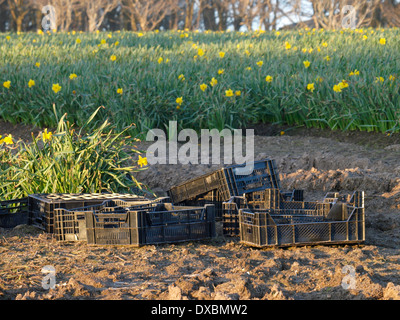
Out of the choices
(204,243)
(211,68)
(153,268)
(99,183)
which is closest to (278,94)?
(211,68)

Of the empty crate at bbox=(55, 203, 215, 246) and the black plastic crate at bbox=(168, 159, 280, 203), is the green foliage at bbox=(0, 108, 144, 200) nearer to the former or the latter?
the black plastic crate at bbox=(168, 159, 280, 203)

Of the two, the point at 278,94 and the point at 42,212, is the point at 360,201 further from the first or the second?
the point at 278,94

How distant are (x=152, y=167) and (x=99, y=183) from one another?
1306mm

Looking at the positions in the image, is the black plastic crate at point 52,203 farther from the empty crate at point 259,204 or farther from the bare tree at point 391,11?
the bare tree at point 391,11

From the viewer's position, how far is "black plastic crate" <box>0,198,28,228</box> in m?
4.30

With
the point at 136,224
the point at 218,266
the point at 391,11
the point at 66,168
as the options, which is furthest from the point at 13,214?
the point at 391,11

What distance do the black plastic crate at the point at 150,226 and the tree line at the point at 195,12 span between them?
17793mm

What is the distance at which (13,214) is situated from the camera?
4348 millimetres

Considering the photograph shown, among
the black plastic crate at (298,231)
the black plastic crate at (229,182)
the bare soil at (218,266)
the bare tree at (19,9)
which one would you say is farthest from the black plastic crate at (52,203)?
the bare tree at (19,9)

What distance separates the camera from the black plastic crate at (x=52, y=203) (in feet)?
13.1

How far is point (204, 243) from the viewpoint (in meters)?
3.82

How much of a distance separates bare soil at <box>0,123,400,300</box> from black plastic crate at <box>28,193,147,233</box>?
0.28 feet

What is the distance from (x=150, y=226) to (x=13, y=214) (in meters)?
1.28

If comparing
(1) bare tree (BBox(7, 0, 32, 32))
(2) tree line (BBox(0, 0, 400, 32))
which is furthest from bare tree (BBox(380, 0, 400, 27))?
(1) bare tree (BBox(7, 0, 32, 32))
